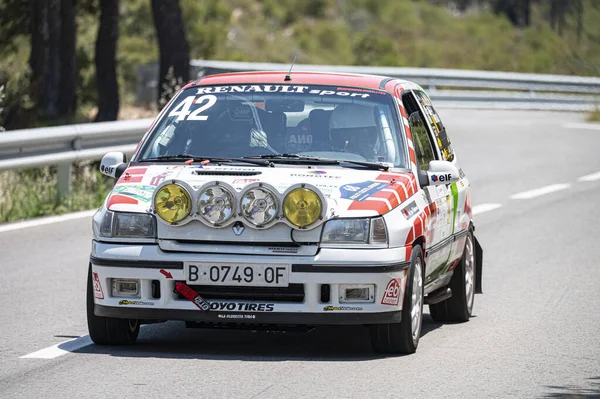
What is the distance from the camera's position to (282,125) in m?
8.49

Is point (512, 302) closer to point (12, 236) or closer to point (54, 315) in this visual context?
point (54, 315)

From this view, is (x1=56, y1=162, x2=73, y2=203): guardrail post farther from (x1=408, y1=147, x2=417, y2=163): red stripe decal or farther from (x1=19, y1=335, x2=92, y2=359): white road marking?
(x1=408, y1=147, x2=417, y2=163): red stripe decal

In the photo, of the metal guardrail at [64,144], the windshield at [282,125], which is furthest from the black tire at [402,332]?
the metal guardrail at [64,144]

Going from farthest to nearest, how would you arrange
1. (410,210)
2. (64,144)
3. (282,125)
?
(64,144) < (282,125) < (410,210)

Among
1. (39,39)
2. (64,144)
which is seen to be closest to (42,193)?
(64,144)

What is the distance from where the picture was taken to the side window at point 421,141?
8.69 m

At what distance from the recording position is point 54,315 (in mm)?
9336

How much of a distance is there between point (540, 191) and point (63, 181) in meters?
6.35

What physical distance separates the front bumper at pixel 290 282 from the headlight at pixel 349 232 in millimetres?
54

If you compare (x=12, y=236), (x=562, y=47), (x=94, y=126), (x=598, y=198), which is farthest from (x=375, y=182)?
(x=562, y=47)

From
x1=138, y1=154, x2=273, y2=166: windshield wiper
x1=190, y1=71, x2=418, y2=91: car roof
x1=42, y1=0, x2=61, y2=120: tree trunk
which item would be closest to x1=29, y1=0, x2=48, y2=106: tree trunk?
x1=42, y1=0, x2=61, y2=120: tree trunk

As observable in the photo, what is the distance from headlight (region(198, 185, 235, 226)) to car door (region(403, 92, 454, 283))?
4.13 ft

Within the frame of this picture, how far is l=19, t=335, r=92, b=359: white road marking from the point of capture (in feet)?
25.6

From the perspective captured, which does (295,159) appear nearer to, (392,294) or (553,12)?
(392,294)
